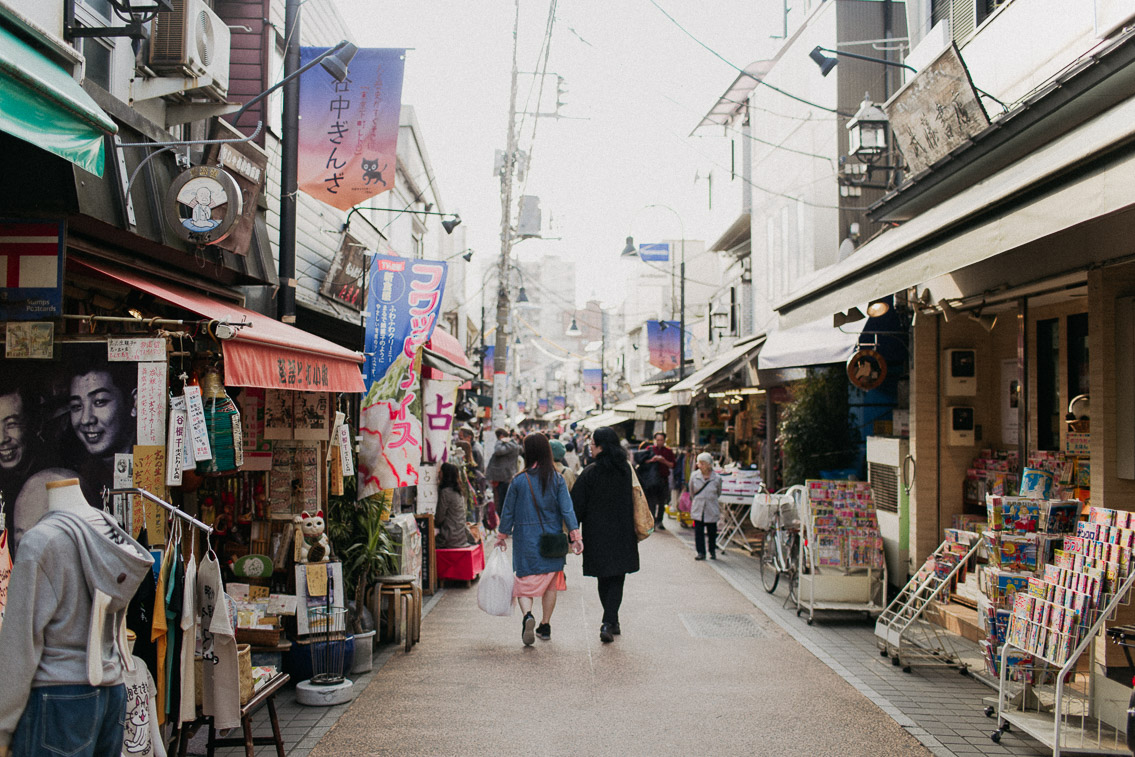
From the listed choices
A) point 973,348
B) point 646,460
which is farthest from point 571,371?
point 973,348

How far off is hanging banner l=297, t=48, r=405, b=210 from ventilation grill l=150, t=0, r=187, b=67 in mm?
2604


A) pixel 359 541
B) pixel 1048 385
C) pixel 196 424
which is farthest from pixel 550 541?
pixel 1048 385

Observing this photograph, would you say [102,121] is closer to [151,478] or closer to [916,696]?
[151,478]

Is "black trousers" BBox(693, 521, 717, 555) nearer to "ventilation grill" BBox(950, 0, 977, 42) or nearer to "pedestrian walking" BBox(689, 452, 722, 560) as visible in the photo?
"pedestrian walking" BBox(689, 452, 722, 560)

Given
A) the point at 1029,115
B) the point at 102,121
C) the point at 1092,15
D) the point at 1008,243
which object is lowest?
the point at 1008,243

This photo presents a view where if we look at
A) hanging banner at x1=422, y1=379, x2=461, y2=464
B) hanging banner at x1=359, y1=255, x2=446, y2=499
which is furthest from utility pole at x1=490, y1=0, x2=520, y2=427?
hanging banner at x1=359, y1=255, x2=446, y2=499

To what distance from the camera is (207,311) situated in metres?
6.50

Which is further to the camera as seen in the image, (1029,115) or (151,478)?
(1029,115)

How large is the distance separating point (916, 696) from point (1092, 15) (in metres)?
5.85

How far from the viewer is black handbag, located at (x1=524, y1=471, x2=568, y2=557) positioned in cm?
861

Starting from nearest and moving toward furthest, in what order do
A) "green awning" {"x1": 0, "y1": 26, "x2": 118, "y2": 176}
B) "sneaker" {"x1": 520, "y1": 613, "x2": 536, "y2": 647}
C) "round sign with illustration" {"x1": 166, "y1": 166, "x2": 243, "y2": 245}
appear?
"green awning" {"x1": 0, "y1": 26, "x2": 118, "y2": 176} < "round sign with illustration" {"x1": 166, "y1": 166, "x2": 243, "y2": 245} < "sneaker" {"x1": 520, "y1": 613, "x2": 536, "y2": 647}

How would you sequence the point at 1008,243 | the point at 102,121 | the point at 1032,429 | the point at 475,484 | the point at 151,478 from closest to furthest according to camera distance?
the point at 102,121 < the point at 151,478 < the point at 1008,243 < the point at 1032,429 < the point at 475,484

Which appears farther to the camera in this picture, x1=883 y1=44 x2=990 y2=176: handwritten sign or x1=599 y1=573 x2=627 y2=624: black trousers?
x1=599 y1=573 x2=627 y2=624: black trousers

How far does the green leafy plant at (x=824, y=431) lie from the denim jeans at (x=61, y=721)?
10781 millimetres
